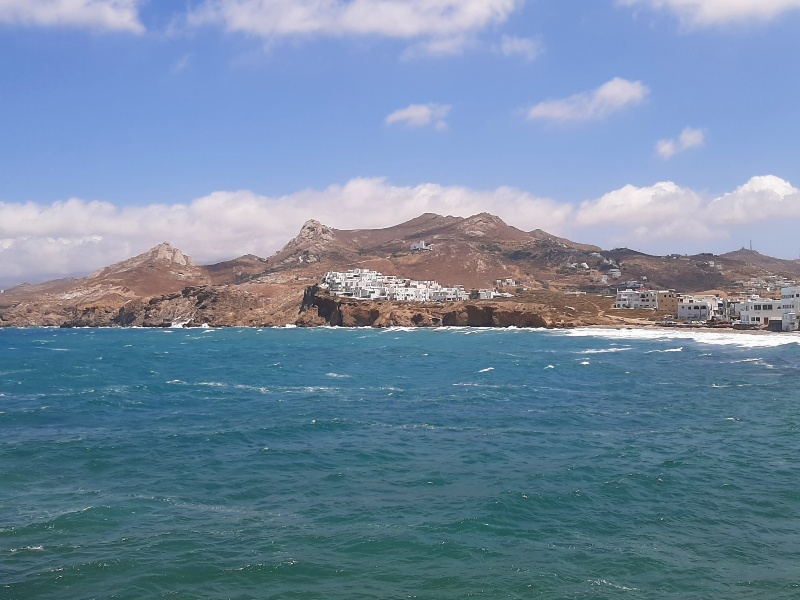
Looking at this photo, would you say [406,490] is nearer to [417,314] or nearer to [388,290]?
[417,314]

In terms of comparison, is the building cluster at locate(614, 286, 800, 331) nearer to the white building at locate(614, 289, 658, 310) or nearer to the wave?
the white building at locate(614, 289, 658, 310)

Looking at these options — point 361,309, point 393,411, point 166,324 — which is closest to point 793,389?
point 393,411

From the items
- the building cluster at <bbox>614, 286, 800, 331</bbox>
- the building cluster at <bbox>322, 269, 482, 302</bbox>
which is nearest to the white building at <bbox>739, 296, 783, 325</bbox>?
the building cluster at <bbox>614, 286, 800, 331</bbox>

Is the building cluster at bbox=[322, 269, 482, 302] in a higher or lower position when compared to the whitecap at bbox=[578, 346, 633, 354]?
higher

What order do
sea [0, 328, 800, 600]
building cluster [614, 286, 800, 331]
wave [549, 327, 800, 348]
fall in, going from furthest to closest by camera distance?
building cluster [614, 286, 800, 331] → wave [549, 327, 800, 348] → sea [0, 328, 800, 600]

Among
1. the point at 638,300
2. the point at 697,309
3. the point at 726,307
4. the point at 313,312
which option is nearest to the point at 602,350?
the point at 697,309

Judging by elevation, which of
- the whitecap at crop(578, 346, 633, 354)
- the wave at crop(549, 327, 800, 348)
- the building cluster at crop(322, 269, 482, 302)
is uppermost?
the building cluster at crop(322, 269, 482, 302)

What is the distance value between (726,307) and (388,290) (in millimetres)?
82825

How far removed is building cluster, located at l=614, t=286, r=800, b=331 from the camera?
10019 centimetres

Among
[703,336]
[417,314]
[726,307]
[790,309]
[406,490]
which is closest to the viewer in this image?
[406,490]

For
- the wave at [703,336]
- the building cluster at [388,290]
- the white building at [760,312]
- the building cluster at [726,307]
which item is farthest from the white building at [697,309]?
the building cluster at [388,290]

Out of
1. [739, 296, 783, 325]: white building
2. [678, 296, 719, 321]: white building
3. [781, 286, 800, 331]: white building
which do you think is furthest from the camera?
[678, 296, 719, 321]: white building

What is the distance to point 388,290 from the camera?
174250mm

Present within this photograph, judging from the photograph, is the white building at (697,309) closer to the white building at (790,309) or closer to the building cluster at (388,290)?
the white building at (790,309)
